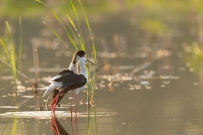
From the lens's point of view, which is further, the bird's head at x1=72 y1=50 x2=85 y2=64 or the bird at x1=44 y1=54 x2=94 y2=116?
the bird's head at x1=72 y1=50 x2=85 y2=64

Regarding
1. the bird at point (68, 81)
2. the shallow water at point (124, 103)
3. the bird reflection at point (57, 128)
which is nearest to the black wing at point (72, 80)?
the bird at point (68, 81)

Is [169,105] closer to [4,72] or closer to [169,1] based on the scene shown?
[4,72]

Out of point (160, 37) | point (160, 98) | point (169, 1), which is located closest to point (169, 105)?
point (160, 98)

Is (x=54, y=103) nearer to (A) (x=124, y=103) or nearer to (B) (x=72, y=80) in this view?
(B) (x=72, y=80)

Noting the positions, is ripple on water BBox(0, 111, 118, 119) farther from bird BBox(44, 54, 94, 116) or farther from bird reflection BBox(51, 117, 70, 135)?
bird reflection BBox(51, 117, 70, 135)

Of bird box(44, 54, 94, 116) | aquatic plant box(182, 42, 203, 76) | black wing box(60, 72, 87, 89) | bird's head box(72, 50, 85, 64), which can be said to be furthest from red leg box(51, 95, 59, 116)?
aquatic plant box(182, 42, 203, 76)

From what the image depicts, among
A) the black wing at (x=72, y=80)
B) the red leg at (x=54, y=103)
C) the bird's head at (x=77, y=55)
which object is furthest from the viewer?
the bird's head at (x=77, y=55)

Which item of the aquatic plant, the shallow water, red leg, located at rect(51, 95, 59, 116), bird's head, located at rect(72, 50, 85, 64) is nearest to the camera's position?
the shallow water

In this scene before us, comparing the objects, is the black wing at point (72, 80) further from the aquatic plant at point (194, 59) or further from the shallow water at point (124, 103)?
the aquatic plant at point (194, 59)

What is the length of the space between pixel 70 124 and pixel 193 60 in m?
A: 8.59

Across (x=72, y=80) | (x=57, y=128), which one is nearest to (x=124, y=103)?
(x=72, y=80)

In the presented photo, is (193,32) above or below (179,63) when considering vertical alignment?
above

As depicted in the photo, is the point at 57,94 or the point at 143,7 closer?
the point at 57,94

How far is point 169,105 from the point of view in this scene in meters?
11.4
